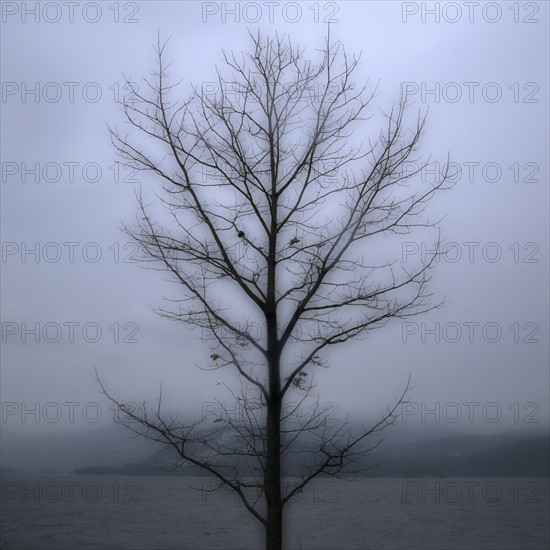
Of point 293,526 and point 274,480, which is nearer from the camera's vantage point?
point 274,480

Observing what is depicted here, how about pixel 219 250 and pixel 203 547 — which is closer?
pixel 219 250

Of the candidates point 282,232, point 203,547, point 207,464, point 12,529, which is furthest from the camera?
point 12,529

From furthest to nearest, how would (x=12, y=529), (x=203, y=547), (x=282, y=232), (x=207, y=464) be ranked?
1. (x=12, y=529)
2. (x=203, y=547)
3. (x=282, y=232)
4. (x=207, y=464)

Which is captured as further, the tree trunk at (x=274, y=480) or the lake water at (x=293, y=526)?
the lake water at (x=293, y=526)

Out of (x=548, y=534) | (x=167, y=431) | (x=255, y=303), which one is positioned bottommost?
(x=548, y=534)

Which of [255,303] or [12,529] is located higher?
[255,303]

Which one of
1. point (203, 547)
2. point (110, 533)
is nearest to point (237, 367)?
point (203, 547)

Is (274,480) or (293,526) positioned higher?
(274,480)

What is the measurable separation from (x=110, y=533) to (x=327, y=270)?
64011 mm

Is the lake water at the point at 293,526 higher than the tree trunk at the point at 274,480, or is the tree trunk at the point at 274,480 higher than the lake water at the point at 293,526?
the tree trunk at the point at 274,480

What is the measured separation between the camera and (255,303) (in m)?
6.58

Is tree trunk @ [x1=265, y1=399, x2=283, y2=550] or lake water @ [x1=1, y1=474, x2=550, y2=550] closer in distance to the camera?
tree trunk @ [x1=265, y1=399, x2=283, y2=550]

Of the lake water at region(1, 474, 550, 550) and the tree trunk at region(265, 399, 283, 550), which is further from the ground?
the tree trunk at region(265, 399, 283, 550)

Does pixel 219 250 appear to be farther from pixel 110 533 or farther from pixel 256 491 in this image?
pixel 110 533
